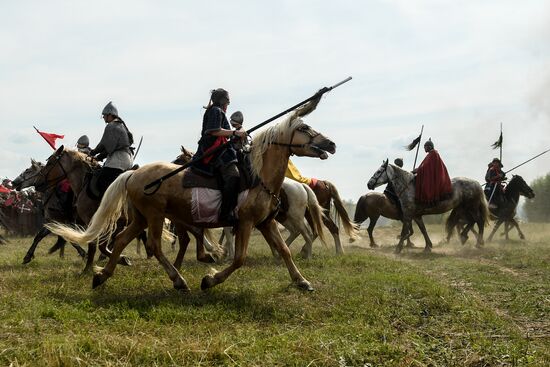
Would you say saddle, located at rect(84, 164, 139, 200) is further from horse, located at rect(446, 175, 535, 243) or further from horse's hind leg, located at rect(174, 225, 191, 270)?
horse, located at rect(446, 175, 535, 243)

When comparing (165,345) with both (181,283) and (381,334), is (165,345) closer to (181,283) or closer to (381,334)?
(381,334)

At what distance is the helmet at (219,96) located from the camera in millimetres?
8672

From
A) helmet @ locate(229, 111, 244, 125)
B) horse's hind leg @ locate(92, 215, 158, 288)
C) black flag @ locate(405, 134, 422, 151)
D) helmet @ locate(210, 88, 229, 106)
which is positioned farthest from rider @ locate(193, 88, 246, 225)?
black flag @ locate(405, 134, 422, 151)

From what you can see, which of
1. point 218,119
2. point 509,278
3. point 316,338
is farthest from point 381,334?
point 509,278

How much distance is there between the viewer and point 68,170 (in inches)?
430

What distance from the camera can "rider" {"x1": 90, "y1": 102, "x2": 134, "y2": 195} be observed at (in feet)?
A: 33.4

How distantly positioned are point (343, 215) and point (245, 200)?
27.5 feet

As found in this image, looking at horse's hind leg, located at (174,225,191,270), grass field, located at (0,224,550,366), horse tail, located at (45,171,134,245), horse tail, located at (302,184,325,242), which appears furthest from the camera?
horse tail, located at (302,184,325,242)

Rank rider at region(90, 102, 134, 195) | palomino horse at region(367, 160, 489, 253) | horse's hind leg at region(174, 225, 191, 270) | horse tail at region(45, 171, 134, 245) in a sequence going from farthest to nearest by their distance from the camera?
palomino horse at region(367, 160, 489, 253) → horse's hind leg at region(174, 225, 191, 270) → rider at region(90, 102, 134, 195) → horse tail at region(45, 171, 134, 245)

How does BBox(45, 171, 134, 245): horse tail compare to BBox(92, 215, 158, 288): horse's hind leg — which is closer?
BBox(92, 215, 158, 288): horse's hind leg

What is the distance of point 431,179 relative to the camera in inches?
708

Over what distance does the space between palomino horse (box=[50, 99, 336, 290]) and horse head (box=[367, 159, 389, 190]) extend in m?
10.5

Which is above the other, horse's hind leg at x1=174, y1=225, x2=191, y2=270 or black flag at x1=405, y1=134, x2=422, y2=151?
black flag at x1=405, y1=134, x2=422, y2=151

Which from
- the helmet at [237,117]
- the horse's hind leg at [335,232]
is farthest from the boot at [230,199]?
the horse's hind leg at [335,232]
